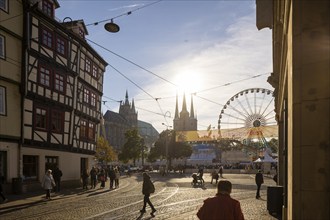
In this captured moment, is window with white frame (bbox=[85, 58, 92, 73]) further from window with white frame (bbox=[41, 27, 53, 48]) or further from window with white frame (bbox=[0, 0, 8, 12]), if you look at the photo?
window with white frame (bbox=[0, 0, 8, 12])

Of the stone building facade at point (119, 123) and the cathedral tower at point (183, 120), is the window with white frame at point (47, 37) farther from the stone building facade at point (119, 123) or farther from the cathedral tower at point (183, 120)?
the cathedral tower at point (183, 120)

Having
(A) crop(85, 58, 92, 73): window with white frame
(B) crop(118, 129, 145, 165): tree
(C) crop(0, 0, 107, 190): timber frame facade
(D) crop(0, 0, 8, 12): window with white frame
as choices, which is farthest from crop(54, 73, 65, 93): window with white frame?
(B) crop(118, 129, 145, 165): tree

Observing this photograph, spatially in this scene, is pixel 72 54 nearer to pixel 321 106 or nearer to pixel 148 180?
pixel 148 180

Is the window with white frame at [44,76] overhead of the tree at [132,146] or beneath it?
overhead

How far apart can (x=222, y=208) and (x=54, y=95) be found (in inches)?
949

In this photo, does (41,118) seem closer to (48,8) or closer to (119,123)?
(48,8)

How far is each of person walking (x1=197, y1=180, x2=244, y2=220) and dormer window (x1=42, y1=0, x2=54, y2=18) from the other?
80.9ft

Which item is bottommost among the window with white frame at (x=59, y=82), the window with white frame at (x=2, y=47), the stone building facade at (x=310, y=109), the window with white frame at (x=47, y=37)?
the stone building facade at (x=310, y=109)

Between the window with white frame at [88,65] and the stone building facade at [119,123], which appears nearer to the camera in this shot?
the window with white frame at [88,65]

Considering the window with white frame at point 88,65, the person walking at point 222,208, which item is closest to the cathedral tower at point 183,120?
the window with white frame at point 88,65

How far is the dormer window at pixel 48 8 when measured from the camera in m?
27.4

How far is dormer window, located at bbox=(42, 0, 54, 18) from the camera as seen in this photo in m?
27.4

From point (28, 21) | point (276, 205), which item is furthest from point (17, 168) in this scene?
point (276, 205)

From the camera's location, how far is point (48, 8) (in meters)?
28.0
